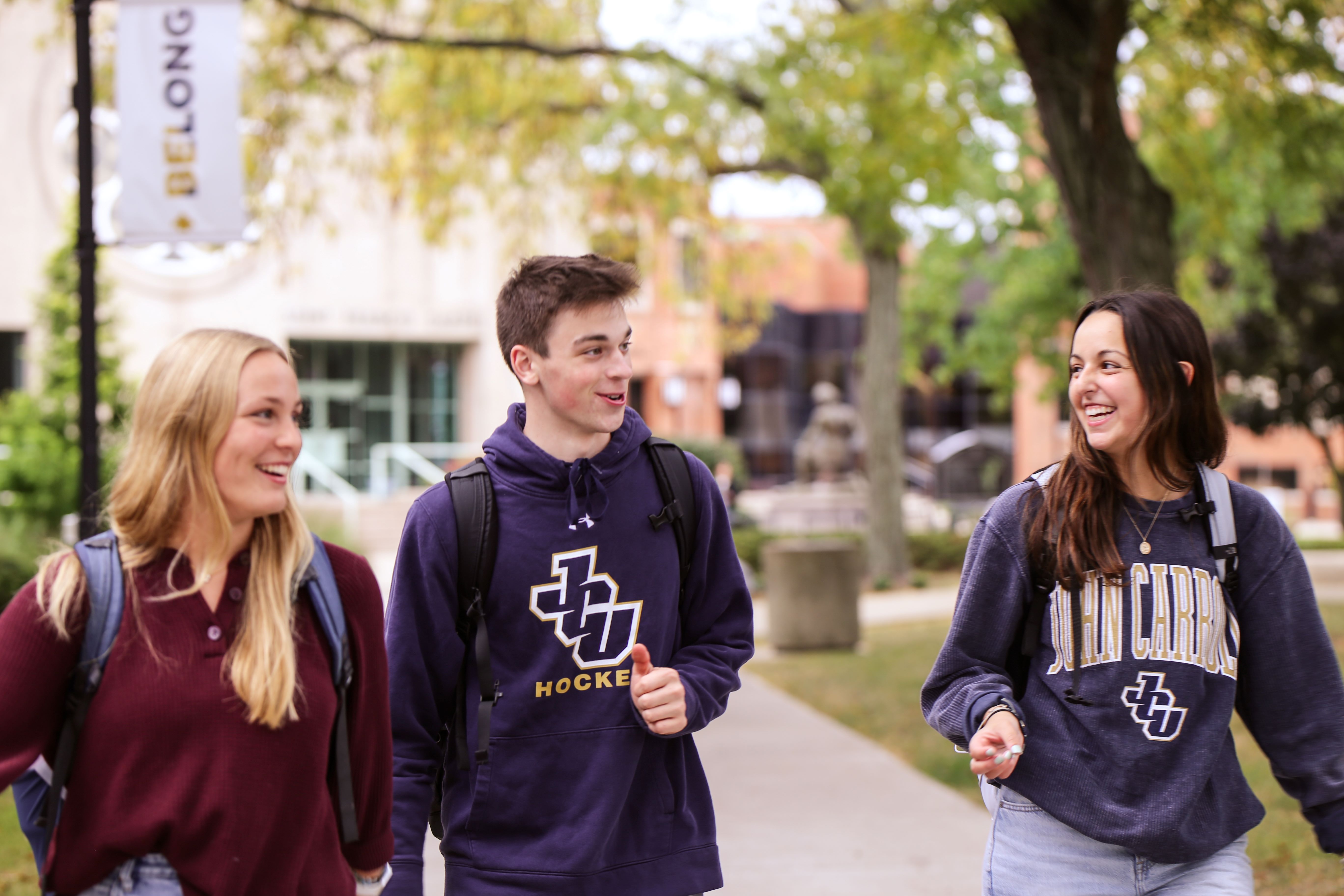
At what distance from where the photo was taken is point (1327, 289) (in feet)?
63.9

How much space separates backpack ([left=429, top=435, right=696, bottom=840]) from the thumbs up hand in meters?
0.28

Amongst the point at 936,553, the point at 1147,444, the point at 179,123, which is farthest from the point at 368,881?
the point at 936,553

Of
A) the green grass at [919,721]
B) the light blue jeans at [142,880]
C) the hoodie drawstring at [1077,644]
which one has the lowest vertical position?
the green grass at [919,721]

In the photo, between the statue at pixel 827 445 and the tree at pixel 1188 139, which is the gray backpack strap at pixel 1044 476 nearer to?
the tree at pixel 1188 139

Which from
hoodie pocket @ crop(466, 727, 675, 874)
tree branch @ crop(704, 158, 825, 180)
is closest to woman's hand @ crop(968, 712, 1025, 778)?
hoodie pocket @ crop(466, 727, 675, 874)

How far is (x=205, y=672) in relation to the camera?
2.19 m

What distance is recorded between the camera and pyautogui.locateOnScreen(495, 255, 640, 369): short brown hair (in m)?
2.87

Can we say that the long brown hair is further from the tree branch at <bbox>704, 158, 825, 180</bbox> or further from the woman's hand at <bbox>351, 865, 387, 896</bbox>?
the tree branch at <bbox>704, 158, 825, 180</bbox>

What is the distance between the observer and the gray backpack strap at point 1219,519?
273 centimetres

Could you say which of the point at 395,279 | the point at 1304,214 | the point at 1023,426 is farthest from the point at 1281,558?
the point at 1023,426

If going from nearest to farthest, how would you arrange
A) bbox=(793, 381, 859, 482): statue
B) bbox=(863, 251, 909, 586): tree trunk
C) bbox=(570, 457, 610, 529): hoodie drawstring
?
bbox=(570, 457, 610, 529): hoodie drawstring < bbox=(863, 251, 909, 586): tree trunk < bbox=(793, 381, 859, 482): statue

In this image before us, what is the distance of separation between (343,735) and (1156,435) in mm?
1697

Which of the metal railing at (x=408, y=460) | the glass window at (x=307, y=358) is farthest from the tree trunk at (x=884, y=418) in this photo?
the glass window at (x=307, y=358)

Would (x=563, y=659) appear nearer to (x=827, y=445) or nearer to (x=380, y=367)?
(x=827, y=445)
